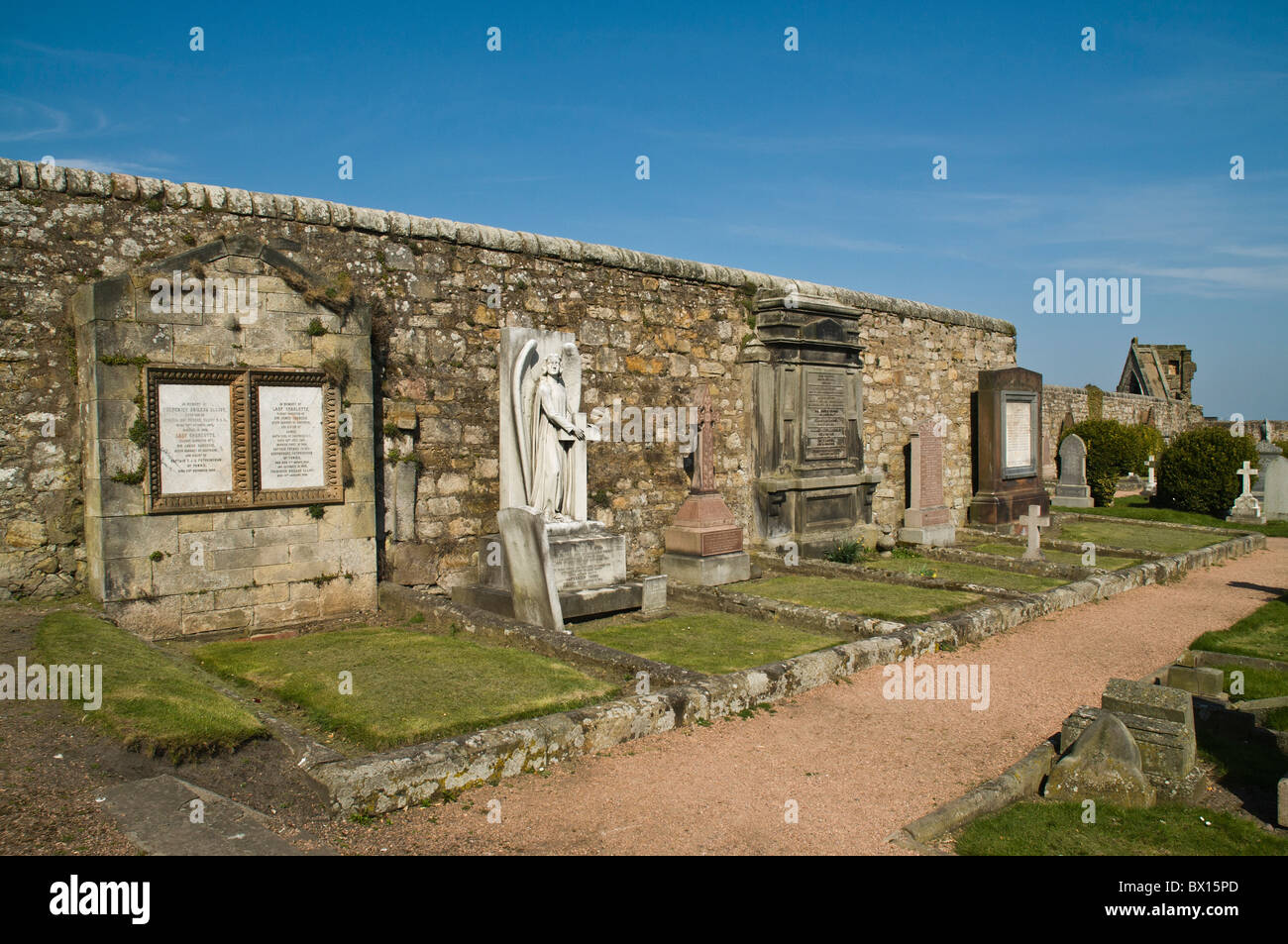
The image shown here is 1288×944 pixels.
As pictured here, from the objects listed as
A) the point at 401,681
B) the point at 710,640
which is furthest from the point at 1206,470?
the point at 401,681

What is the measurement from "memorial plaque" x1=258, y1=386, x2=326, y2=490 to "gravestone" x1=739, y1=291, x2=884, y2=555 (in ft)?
19.9

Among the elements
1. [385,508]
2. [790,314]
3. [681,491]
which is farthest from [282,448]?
[790,314]

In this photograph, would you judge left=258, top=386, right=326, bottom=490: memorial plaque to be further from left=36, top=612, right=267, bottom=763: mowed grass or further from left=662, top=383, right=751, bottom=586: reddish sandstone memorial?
left=662, top=383, right=751, bottom=586: reddish sandstone memorial

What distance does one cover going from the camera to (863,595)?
8.93 metres

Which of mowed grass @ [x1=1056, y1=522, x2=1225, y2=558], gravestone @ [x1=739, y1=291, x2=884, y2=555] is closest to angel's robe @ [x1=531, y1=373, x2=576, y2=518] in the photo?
gravestone @ [x1=739, y1=291, x2=884, y2=555]

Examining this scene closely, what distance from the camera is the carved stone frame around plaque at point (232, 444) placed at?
245 inches

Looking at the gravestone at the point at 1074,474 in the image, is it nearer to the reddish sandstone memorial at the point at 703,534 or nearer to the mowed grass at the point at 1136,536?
the mowed grass at the point at 1136,536

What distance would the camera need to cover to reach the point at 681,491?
422 inches

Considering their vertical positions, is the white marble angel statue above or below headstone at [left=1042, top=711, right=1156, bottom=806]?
above

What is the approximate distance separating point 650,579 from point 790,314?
16.2 ft

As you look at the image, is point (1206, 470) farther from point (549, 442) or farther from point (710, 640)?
point (549, 442)

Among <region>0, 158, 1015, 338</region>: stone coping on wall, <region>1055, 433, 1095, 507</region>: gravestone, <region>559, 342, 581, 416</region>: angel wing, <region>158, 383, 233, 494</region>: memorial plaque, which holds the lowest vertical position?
<region>1055, 433, 1095, 507</region>: gravestone

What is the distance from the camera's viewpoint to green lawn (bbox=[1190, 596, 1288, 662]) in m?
7.04
